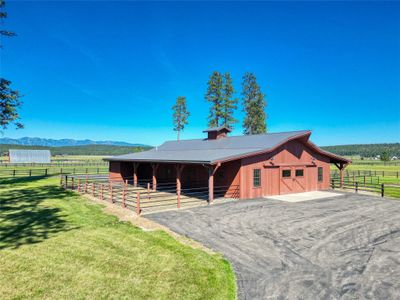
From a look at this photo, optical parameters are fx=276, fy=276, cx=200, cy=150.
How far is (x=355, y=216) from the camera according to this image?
13.1 m

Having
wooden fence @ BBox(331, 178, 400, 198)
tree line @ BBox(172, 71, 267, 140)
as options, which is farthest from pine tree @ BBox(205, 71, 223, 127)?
wooden fence @ BBox(331, 178, 400, 198)

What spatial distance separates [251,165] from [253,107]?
104 feet

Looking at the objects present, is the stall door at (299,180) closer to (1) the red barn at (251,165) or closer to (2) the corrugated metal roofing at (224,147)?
(1) the red barn at (251,165)

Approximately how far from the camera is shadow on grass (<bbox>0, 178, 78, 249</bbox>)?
988cm

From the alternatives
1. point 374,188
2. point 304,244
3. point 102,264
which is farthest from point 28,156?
point 304,244

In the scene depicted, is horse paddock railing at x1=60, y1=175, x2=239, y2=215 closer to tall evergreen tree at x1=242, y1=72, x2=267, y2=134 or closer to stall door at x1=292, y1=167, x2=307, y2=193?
stall door at x1=292, y1=167, x2=307, y2=193

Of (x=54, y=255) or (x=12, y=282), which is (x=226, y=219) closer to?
(x=54, y=255)

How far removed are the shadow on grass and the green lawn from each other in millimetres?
38

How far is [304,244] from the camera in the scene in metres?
9.18

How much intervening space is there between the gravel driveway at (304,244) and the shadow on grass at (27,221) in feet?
14.2

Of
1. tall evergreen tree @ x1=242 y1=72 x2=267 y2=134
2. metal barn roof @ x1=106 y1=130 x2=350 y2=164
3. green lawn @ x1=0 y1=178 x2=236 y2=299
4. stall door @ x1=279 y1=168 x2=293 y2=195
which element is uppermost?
tall evergreen tree @ x1=242 y1=72 x2=267 y2=134

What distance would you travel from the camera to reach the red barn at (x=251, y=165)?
17.9 metres

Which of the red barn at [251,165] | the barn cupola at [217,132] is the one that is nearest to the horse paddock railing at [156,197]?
the red barn at [251,165]

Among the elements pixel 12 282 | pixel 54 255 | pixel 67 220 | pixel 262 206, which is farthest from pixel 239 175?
pixel 12 282
